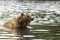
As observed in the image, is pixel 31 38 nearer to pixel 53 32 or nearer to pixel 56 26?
pixel 53 32

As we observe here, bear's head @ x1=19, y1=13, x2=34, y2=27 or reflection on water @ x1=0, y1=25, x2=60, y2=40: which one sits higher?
bear's head @ x1=19, y1=13, x2=34, y2=27

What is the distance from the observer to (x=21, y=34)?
388 cm

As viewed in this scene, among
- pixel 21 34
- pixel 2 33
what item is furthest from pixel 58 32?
pixel 2 33

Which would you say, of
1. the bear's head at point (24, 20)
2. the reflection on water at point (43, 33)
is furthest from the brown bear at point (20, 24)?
the reflection on water at point (43, 33)

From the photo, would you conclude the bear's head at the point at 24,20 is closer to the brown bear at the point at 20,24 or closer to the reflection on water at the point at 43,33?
the brown bear at the point at 20,24

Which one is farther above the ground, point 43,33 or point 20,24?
point 20,24

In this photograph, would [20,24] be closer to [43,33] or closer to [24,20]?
[24,20]

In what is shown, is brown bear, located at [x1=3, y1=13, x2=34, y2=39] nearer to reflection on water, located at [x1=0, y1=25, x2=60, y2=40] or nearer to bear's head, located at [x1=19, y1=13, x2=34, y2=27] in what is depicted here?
bear's head, located at [x1=19, y1=13, x2=34, y2=27]

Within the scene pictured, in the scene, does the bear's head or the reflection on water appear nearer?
the reflection on water

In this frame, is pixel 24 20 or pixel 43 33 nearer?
pixel 43 33

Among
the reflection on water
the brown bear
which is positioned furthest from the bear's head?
the reflection on water

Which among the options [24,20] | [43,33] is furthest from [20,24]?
[43,33]

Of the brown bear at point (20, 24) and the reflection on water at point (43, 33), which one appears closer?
the reflection on water at point (43, 33)

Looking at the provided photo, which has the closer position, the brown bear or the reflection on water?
the reflection on water
